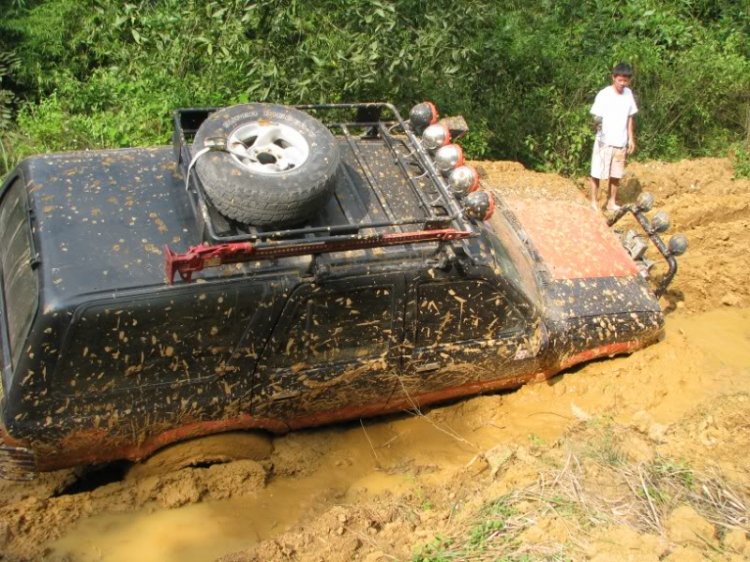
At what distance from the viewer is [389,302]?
13.6ft

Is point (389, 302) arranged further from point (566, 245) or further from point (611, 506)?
point (566, 245)

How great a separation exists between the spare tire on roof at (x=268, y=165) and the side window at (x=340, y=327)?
52 cm

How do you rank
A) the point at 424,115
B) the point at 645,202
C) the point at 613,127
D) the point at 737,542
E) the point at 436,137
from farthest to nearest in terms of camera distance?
the point at 613,127, the point at 645,202, the point at 424,115, the point at 436,137, the point at 737,542

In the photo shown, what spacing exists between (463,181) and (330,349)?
4.16ft

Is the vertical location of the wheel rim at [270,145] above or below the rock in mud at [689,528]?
above

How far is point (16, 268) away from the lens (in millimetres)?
3846

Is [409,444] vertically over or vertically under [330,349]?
under

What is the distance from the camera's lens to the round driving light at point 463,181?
434 cm

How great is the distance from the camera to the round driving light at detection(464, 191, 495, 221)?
4.13 m

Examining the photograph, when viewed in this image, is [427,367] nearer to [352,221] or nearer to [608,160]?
[352,221]

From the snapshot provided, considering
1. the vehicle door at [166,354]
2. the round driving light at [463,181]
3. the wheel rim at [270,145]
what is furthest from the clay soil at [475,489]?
the wheel rim at [270,145]

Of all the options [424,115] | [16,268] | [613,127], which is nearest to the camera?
[16,268]

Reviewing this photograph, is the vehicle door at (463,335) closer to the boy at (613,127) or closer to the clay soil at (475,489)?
the clay soil at (475,489)

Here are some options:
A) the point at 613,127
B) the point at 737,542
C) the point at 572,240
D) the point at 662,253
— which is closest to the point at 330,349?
the point at 737,542
